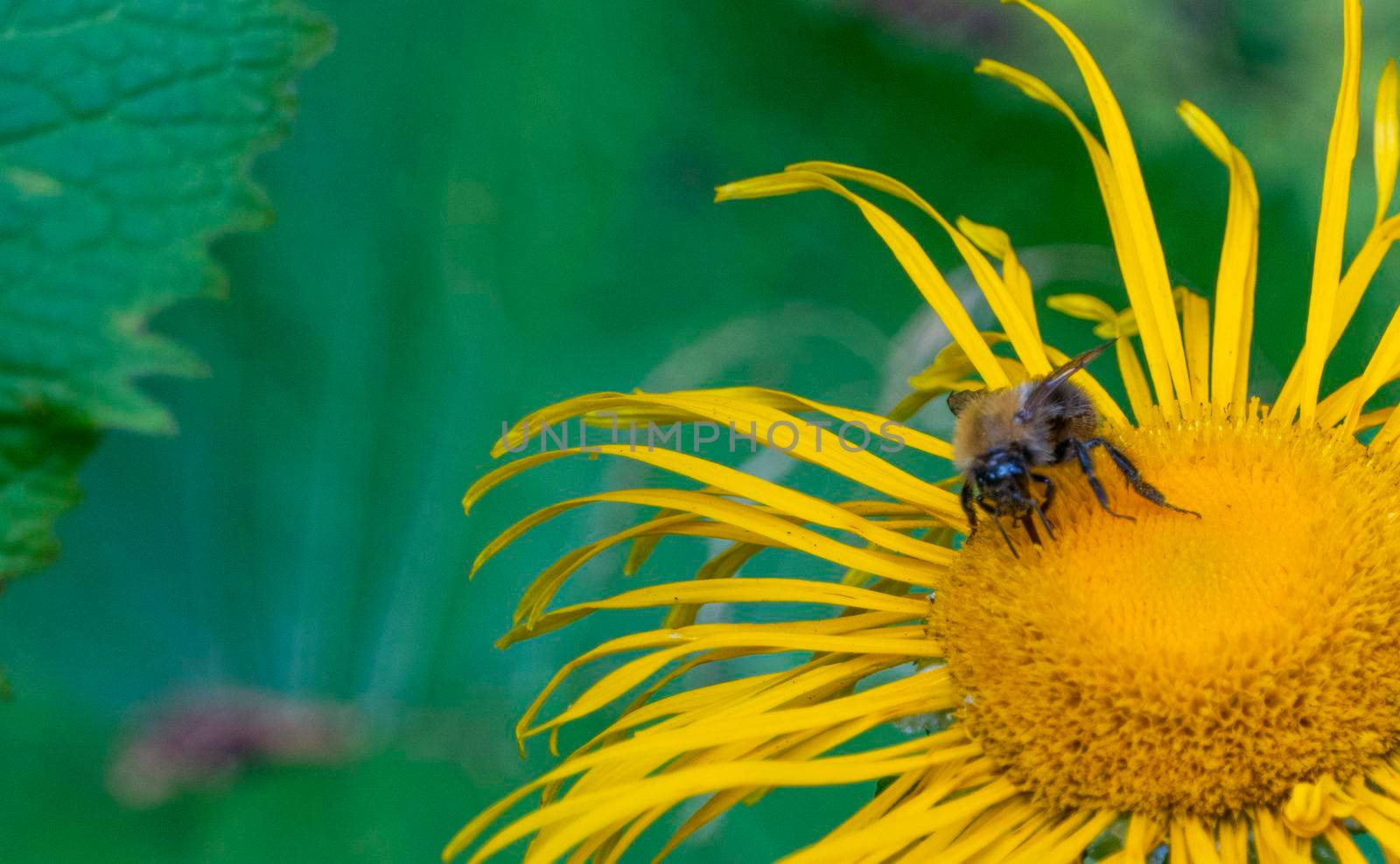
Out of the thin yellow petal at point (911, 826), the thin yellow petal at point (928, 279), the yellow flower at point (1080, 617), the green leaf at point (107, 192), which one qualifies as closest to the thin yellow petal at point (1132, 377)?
the yellow flower at point (1080, 617)

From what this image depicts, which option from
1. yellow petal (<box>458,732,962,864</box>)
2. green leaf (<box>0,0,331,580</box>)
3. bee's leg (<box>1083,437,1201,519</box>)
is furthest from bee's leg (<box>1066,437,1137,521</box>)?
green leaf (<box>0,0,331,580</box>)

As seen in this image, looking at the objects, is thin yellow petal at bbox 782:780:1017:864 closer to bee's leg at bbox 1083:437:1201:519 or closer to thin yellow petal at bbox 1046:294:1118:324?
bee's leg at bbox 1083:437:1201:519

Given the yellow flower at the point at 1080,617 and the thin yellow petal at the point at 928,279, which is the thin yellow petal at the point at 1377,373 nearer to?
the yellow flower at the point at 1080,617

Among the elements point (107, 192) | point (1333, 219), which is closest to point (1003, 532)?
point (1333, 219)

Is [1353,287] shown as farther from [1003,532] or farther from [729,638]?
[729,638]

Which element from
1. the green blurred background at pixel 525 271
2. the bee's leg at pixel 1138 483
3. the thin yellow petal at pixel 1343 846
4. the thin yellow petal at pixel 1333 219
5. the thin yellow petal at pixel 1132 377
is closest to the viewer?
the thin yellow petal at pixel 1343 846

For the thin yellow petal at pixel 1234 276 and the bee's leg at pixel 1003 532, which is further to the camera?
the thin yellow petal at pixel 1234 276

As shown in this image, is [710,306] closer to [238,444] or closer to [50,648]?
[238,444]
